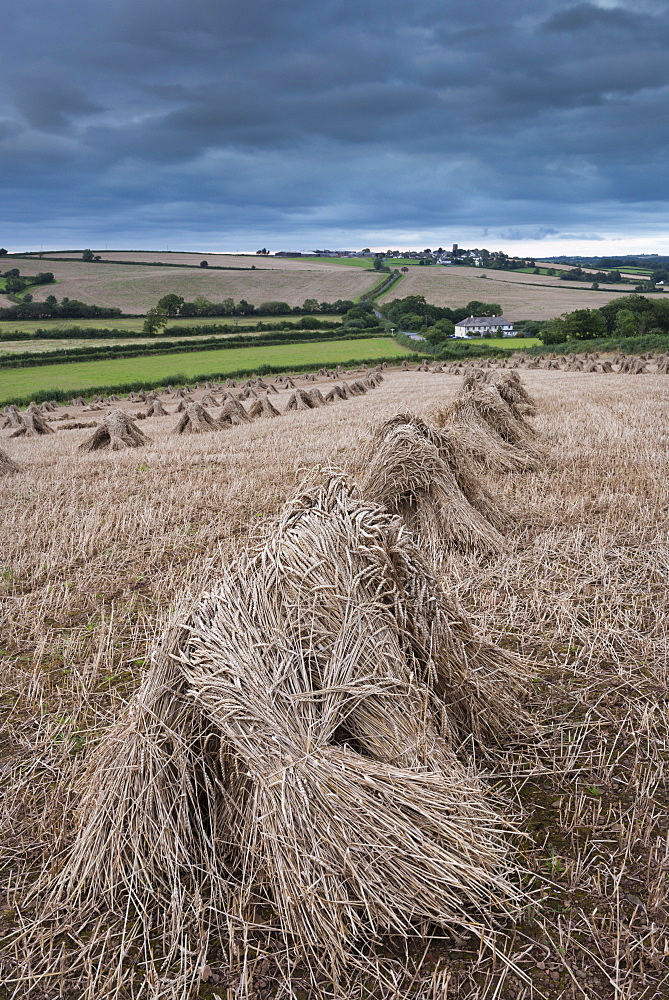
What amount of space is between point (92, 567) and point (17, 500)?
4.62m

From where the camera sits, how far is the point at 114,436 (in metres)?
19.2

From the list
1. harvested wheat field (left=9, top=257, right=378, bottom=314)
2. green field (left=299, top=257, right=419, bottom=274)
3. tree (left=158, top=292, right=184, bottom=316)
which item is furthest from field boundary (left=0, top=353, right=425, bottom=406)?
green field (left=299, top=257, right=419, bottom=274)

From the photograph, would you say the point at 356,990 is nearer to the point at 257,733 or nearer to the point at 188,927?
the point at 188,927

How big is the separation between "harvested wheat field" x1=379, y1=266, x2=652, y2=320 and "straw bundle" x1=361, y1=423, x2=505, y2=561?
9468 centimetres

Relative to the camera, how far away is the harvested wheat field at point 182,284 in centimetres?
10088

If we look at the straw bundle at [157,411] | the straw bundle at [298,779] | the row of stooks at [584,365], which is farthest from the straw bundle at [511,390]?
the straw bundle at [157,411]

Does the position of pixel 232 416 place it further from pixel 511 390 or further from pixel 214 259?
pixel 214 259

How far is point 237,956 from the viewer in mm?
2695

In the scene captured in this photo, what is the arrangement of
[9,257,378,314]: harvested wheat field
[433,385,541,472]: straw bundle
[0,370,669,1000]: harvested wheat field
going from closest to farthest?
[0,370,669,1000]: harvested wheat field, [433,385,541,472]: straw bundle, [9,257,378,314]: harvested wheat field

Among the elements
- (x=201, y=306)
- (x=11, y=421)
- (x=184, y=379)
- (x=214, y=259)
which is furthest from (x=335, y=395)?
(x=214, y=259)

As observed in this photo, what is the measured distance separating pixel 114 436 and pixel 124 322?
72.7 meters

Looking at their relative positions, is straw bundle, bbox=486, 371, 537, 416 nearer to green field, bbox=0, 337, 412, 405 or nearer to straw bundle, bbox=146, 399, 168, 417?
straw bundle, bbox=146, 399, 168, 417

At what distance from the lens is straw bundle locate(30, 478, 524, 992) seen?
276 cm

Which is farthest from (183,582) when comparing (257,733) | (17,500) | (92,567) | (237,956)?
(17,500)
